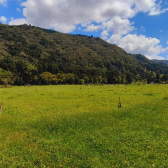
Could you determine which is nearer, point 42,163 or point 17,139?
point 42,163

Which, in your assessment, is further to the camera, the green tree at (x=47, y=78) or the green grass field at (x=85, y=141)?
the green tree at (x=47, y=78)

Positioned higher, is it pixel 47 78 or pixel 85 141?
pixel 47 78

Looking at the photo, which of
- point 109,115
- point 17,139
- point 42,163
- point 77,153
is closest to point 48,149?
point 42,163

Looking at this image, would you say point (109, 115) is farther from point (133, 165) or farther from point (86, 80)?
point (86, 80)

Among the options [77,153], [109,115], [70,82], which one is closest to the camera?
[77,153]

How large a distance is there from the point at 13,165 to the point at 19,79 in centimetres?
12771

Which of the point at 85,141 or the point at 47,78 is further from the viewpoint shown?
the point at 47,78

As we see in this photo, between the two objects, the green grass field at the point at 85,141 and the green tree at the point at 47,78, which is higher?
the green tree at the point at 47,78

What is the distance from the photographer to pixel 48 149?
43.3 feet

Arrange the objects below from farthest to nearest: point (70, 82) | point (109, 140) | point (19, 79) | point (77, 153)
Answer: point (70, 82), point (19, 79), point (109, 140), point (77, 153)

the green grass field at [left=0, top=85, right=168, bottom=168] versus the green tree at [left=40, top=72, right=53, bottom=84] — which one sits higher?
the green tree at [left=40, top=72, right=53, bottom=84]

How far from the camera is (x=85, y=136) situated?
51.8ft

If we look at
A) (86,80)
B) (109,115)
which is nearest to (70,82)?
(86,80)

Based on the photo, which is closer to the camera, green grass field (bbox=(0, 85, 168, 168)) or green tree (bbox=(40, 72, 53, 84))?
green grass field (bbox=(0, 85, 168, 168))
